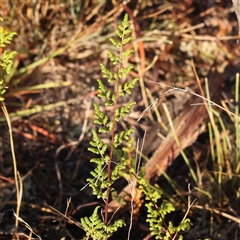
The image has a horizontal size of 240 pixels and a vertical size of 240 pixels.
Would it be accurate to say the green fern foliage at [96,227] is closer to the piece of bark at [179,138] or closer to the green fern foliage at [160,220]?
the green fern foliage at [160,220]

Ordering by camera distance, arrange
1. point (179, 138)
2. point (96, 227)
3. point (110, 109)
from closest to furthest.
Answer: point (96, 227) < point (179, 138) < point (110, 109)

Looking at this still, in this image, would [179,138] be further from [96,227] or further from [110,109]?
[96,227]

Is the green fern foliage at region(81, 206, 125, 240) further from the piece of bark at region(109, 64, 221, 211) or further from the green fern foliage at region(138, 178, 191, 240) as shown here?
the piece of bark at region(109, 64, 221, 211)

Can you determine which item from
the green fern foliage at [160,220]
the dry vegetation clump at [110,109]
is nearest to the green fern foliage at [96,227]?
the green fern foliage at [160,220]

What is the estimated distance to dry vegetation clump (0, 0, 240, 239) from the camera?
155 centimetres

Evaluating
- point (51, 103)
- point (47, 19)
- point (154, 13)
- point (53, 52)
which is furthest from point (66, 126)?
point (154, 13)

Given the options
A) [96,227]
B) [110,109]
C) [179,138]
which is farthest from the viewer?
[110,109]

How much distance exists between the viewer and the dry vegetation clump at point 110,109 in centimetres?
155

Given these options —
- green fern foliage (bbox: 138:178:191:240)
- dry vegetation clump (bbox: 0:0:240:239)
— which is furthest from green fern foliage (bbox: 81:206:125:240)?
dry vegetation clump (bbox: 0:0:240:239)

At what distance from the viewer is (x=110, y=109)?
6.51 feet

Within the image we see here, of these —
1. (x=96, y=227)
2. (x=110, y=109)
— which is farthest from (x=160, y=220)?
(x=110, y=109)

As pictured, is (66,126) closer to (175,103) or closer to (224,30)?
(175,103)

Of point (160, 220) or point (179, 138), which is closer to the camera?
point (160, 220)

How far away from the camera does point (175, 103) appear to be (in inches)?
75.1
